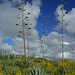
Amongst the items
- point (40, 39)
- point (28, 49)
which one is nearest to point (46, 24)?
point (40, 39)

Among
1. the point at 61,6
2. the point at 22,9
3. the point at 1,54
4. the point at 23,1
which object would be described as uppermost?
the point at 23,1

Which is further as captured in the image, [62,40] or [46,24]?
[46,24]

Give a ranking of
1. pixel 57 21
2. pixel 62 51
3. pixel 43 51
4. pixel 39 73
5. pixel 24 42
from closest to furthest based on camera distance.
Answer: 1. pixel 39 73
2. pixel 62 51
3. pixel 57 21
4. pixel 43 51
5. pixel 24 42

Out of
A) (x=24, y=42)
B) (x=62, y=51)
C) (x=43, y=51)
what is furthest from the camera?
(x=24, y=42)

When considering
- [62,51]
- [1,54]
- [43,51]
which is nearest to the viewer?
[62,51]

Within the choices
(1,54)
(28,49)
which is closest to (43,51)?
(28,49)

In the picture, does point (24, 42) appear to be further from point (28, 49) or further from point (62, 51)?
point (62, 51)

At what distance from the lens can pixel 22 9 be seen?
67.3ft

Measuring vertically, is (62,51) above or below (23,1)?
below

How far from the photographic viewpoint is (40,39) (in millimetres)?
17812

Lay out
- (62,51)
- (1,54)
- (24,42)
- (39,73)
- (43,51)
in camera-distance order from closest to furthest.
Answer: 1. (39,73)
2. (62,51)
3. (43,51)
4. (24,42)
5. (1,54)

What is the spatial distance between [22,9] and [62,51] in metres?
11.3

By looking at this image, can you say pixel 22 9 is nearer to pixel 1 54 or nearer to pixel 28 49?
pixel 28 49

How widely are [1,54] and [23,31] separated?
1221cm
